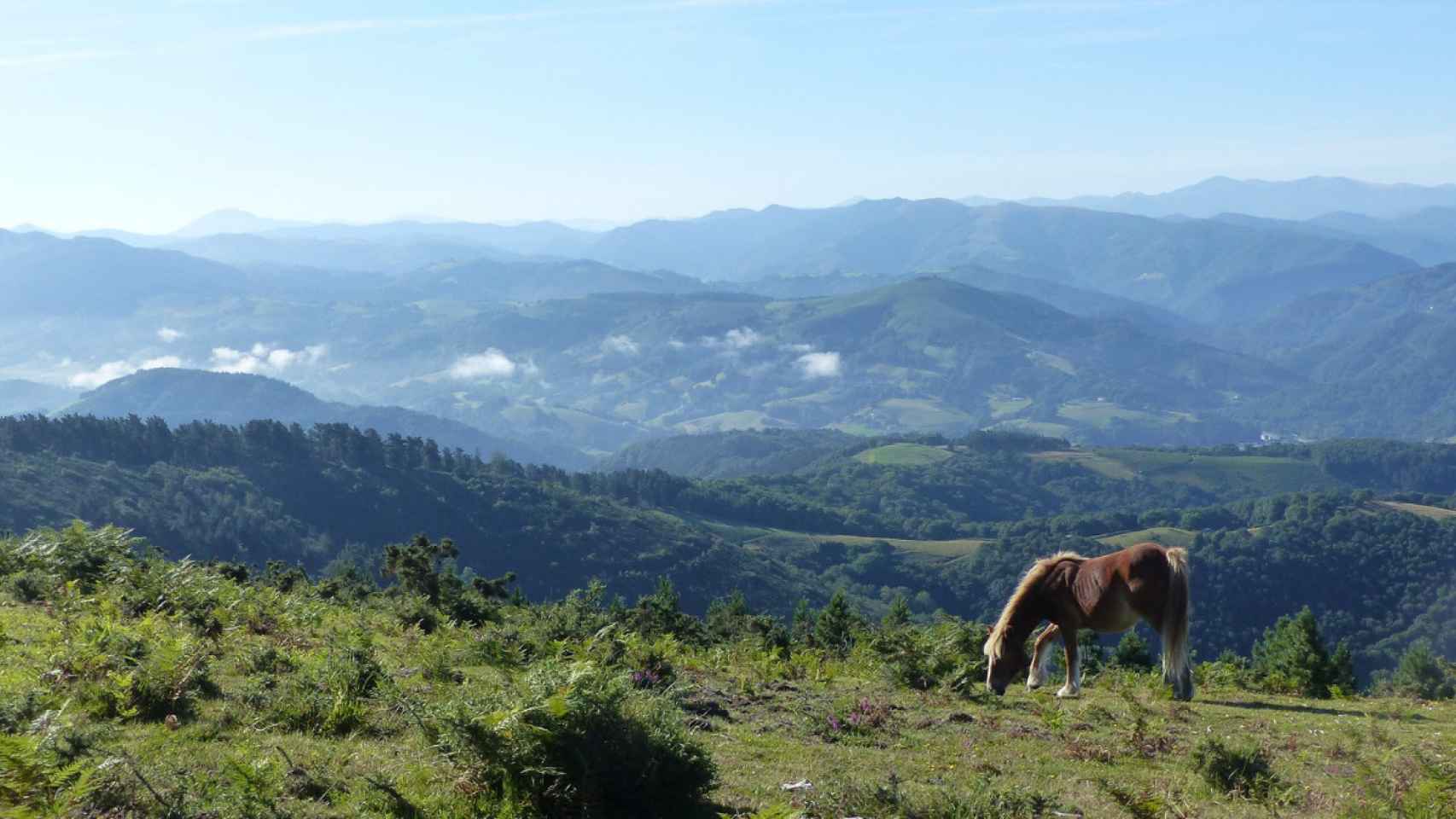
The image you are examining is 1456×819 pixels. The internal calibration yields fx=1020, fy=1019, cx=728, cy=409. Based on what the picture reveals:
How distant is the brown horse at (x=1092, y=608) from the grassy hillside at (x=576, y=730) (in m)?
0.53

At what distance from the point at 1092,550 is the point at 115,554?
16325 centimetres

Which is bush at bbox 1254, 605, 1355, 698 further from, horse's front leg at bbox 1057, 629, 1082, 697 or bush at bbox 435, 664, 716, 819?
bush at bbox 435, 664, 716, 819

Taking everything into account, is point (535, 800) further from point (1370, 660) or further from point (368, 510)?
point (368, 510)

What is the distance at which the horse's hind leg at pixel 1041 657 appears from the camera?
15.1 metres

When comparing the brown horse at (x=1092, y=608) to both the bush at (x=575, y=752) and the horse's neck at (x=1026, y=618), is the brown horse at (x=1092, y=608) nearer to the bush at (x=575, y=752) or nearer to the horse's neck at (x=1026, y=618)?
the horse's neck at (x=1026, y=618)

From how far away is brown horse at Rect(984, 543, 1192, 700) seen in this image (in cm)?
1462

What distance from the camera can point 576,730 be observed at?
8281 mm

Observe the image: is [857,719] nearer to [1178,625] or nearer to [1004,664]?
[1004,664]

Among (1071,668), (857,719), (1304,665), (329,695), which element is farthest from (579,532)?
(329,695)

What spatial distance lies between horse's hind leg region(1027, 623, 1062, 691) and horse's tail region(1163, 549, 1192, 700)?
150cm

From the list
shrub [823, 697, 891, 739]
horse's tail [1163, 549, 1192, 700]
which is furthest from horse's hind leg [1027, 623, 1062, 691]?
shrub [823, 697, 891, 739]

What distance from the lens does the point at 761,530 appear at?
18350 cm

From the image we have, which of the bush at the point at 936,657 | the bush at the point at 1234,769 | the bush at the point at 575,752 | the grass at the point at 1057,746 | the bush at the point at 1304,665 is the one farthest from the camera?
the bush at the point at 1304,665

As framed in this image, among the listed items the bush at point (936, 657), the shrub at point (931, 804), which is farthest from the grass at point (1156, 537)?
the shrub at point (931, 804)
